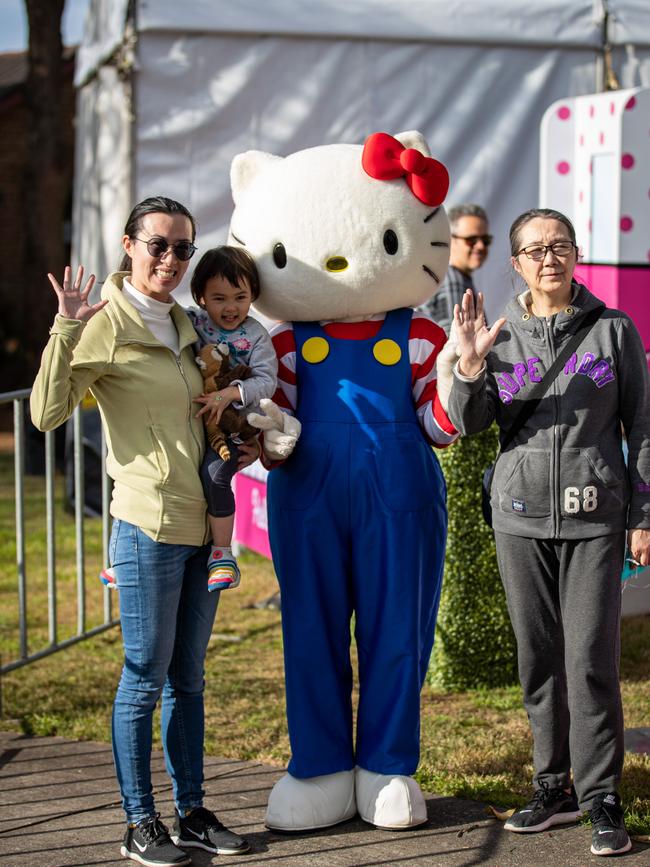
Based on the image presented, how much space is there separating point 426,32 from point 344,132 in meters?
0.81

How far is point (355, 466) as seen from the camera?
3.79m

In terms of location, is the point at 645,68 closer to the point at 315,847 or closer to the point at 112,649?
the point at 112,649

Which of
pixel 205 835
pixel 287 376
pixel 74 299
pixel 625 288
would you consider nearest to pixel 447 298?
pixel 625 288

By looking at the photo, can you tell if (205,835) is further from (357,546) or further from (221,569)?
(357,546)

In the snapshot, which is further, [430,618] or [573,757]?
[430,618]

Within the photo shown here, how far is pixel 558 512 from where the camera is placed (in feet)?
11.8

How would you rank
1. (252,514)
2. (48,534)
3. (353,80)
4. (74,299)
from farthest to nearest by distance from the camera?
(353,80), (252,514), (48,534), (74,299)

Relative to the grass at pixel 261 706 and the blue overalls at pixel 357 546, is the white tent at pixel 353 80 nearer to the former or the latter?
the grass at pixel 261 706

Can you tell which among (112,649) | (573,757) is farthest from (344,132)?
(573,757)

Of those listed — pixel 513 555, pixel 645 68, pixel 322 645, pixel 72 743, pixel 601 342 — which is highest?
pixel 645 68

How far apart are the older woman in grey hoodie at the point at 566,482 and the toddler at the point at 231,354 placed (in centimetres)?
58

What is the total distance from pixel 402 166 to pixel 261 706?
247 centimetres

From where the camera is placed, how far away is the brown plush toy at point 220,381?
11.7 ft

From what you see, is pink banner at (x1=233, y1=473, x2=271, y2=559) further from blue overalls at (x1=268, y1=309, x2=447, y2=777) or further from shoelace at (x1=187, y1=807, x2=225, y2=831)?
shoelace at (x1=187, y1=807, x2=225, y2=831)
